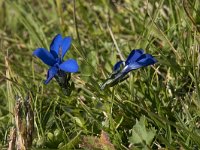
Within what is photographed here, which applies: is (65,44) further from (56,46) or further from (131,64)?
(131,64)

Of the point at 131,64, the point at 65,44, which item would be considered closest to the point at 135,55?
the point at 131,64

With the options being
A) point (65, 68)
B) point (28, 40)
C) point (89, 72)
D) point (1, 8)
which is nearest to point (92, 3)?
point (28, 40)

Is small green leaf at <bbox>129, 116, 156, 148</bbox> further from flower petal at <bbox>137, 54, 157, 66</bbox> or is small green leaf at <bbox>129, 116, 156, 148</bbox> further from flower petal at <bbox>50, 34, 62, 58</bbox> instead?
flower petal at <bbox>50, 34, 62, 58</bbox>

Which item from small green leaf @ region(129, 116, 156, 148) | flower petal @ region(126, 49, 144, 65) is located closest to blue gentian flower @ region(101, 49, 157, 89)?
Answer: flower petal @ region(126, 49, 144, 65)

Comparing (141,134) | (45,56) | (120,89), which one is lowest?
(141,134)

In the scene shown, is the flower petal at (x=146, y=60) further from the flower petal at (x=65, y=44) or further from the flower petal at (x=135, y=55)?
the flower petal at (x=65, y=44)

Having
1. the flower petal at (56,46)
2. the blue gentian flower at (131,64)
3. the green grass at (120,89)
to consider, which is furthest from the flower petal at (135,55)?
the flower petal at (56,46)

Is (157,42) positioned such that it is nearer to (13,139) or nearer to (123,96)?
(123,96)
